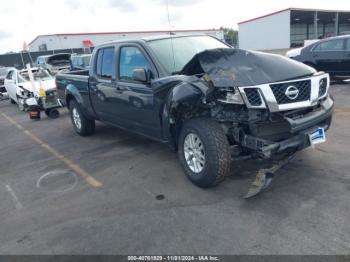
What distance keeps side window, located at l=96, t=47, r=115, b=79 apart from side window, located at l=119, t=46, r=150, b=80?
0.28 metres

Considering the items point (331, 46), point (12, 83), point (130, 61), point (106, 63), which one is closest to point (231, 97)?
point (130, 61)

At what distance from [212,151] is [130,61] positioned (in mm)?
2295

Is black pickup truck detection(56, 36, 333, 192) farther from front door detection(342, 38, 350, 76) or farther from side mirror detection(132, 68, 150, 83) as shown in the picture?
front door detection(342, 38, 350, 76)

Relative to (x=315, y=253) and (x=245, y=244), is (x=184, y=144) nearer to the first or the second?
(x=245, y=244)

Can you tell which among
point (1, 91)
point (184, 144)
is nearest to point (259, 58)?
point (184, 144)

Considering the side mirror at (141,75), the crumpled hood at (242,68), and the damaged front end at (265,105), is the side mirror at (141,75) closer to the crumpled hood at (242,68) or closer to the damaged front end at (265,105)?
the crumpled hood at (242,68)

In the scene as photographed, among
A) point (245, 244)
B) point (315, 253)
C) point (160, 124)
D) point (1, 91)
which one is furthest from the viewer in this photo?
point (1, 91)

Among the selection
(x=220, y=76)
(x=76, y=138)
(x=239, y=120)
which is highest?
(x=220, y=76)

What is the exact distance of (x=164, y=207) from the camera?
12.6 feet

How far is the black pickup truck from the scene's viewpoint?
3586mm

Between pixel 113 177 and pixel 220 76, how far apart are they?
224 cm

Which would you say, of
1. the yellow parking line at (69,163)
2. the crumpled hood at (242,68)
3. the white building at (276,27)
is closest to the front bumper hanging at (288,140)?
the crumpled hood at (242,68)

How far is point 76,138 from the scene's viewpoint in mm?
7492

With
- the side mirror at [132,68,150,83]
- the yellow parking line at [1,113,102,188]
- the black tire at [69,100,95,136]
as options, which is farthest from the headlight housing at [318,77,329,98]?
the black tire at [69,100,95,136]
